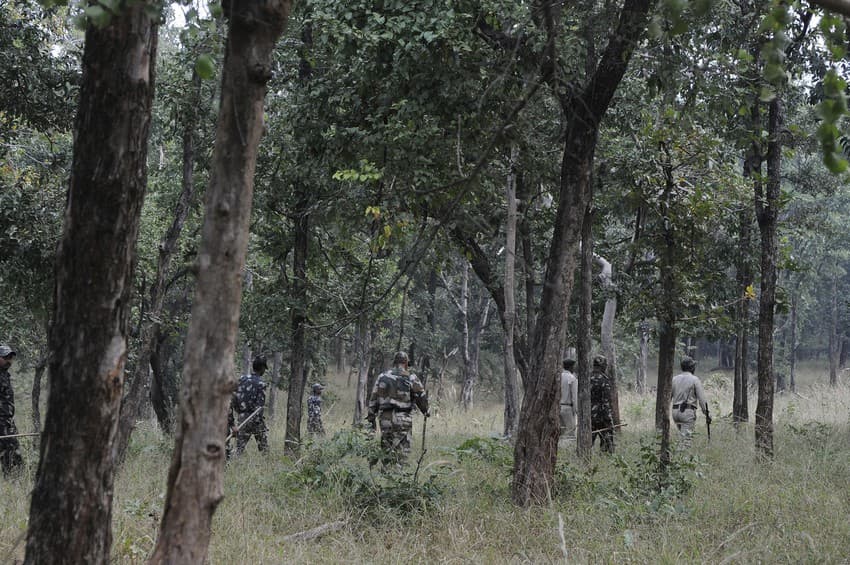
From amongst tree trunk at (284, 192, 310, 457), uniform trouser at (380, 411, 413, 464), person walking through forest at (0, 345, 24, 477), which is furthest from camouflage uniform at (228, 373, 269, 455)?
person walking through forest at (0, 345, 24, 477)

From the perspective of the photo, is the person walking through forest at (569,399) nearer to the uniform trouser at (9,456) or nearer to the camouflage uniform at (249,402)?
the camouflage uniform at (249,402)

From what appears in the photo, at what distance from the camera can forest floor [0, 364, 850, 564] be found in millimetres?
6329

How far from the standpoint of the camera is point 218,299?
10.1ft

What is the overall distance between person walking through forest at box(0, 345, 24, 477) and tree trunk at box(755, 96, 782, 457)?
9.60m

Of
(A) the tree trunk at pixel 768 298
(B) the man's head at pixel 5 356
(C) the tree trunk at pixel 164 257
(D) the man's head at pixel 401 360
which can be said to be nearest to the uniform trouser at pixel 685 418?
(A) the tree trunk at pixel 768 298

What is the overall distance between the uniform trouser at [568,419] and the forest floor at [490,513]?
362 cm

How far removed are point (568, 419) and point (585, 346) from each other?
3254 millimetres

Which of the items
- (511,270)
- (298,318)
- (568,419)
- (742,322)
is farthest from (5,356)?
(742,322)

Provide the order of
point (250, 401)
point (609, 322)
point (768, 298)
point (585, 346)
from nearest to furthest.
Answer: point (768, 298) < point (585, 346) < point (250, 401) < point (609, 322)

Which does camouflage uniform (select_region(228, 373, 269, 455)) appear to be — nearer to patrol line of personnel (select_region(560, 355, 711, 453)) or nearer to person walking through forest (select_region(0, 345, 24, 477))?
person walking through forest (select_region(0, 345, 24, 477))

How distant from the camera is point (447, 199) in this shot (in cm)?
753

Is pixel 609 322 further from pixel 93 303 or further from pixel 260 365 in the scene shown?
pixel 93 303

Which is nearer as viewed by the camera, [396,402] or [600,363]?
[396,402]

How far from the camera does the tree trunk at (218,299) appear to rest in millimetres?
3051
